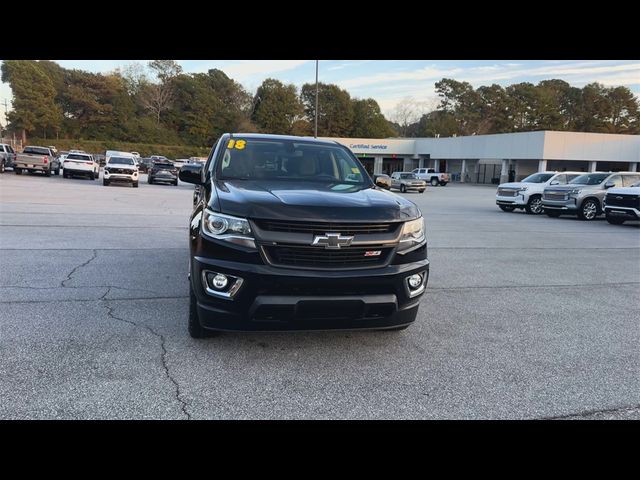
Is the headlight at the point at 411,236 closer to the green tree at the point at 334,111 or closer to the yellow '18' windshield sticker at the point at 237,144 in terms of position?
the yellow '18' windshield sticker at the point at 237,144

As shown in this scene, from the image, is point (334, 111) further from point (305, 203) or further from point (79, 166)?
point (305, 203)

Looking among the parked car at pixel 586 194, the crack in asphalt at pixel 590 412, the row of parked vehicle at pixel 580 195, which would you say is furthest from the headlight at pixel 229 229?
the parked car at pixel 586 194

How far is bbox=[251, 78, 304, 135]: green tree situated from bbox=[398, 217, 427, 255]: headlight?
3517 inches

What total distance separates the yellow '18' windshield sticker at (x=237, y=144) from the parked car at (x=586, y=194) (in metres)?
15.9

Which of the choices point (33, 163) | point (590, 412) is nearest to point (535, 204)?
point (590, 412)

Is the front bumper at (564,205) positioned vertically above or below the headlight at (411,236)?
below

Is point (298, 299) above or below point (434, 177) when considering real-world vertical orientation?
above

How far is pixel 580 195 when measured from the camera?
58.0ft

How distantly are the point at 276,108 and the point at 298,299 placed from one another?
9327cm

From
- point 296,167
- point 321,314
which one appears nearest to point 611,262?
point 296,167

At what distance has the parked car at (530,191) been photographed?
2006 centimetres

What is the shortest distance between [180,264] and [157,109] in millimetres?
91600

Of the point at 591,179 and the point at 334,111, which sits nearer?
the point at 591,179

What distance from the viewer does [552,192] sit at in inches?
726
